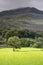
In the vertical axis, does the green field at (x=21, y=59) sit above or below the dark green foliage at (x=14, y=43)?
above

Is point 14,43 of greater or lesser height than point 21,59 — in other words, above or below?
below

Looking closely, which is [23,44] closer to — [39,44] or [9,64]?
[39,44]

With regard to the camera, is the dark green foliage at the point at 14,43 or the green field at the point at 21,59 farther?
the dark green foliage at the point at 14,43

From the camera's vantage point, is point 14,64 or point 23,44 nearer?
point 14,64

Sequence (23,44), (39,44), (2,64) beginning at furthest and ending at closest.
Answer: (23,44), (39,44), (2,64)

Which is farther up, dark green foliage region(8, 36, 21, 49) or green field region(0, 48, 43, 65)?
green field region(0, 48, 43, 65)

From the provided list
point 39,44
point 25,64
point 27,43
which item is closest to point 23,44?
point 27,43

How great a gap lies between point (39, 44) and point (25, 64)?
46.7 meters

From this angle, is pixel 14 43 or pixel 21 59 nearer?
pixel 21 59

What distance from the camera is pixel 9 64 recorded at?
717 inches

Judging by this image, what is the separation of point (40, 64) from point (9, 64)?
251 centimetres

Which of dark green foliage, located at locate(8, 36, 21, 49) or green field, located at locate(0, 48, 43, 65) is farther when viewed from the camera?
dark green foliage, located at locate(8, 36, 21, 49)

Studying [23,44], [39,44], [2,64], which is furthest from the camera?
[23,44]

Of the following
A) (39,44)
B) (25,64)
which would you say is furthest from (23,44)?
(25,64)
